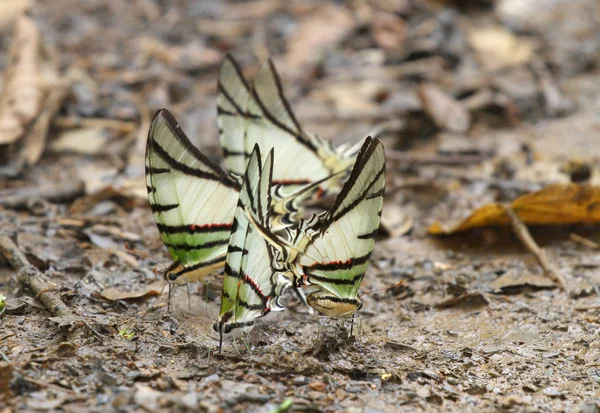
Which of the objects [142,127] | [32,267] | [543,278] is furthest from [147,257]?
[543,278]

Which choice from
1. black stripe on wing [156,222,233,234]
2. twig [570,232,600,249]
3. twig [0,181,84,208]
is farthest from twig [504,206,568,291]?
twig [0,181,84,208]

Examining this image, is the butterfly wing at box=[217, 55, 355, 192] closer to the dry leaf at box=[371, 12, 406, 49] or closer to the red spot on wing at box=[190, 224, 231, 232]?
the red spot on wing at box=[190, 224, 231, 232]

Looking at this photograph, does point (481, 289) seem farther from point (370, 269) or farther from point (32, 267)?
point (32, 267)

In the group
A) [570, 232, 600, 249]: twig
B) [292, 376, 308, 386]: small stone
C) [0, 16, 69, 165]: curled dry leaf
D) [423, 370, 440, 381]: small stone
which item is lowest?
[423, 370, 440, 381]: small stone

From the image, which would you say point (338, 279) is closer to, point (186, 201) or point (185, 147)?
point (186, 201)

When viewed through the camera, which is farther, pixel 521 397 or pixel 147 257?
pixel 147 257

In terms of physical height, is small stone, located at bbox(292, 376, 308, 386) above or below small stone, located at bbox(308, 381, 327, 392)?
above
